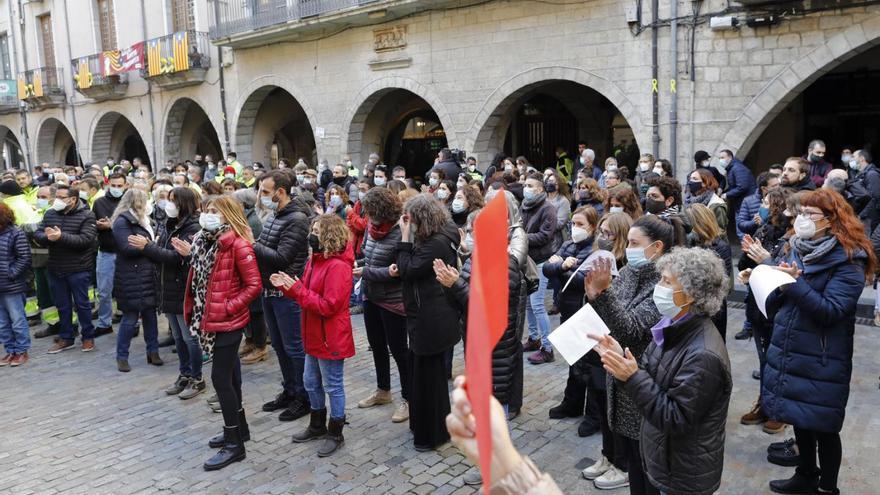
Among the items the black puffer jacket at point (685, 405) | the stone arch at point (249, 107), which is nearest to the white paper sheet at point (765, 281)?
the black puffer jacket at point (685, 405)

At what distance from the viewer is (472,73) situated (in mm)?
14062

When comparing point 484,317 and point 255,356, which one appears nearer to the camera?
point 484,317

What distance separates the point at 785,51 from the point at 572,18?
3.69 metres

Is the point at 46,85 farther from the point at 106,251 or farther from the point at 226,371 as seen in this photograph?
the point at 226,371

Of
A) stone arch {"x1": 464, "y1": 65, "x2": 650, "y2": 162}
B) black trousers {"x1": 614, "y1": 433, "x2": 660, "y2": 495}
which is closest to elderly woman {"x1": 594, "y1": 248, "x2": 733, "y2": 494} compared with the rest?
black trousers {"x1": 614, "y1": 433, "x2": 660, "y2": 495}

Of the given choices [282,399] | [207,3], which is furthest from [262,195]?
[207,3]

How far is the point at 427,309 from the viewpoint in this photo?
4.95 metres

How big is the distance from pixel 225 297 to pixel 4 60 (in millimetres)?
31885

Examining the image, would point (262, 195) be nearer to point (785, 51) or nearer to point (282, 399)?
Answer: point (282, 399)

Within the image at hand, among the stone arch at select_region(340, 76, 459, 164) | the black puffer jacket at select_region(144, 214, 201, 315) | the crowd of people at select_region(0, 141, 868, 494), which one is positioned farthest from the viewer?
the stone arch at select_region(340, 76, 459, 164)

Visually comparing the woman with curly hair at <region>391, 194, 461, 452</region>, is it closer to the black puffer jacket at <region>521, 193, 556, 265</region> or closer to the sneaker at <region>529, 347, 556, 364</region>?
the sneaker at <region>529, 347, 556, 364</region>

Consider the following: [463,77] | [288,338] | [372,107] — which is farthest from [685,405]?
[372,107]

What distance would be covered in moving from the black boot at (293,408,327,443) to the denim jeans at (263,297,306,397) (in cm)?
61

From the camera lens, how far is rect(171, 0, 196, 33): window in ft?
68.5
